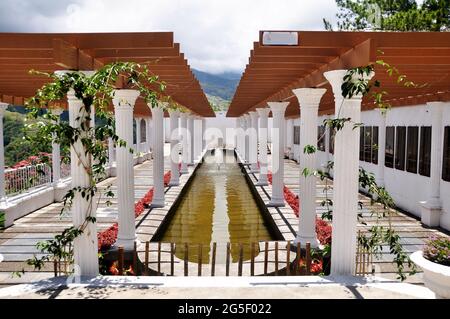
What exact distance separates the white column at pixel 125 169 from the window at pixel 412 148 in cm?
905

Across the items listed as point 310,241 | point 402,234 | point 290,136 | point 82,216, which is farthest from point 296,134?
point 82,216

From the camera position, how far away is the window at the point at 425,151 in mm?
12502

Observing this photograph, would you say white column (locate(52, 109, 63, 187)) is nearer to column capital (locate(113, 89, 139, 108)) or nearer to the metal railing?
column capital (locate(113, 89, 139, 108))

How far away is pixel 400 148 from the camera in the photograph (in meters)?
14.6

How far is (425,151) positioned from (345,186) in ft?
25.3

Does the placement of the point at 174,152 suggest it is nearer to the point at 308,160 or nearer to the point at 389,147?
the point at 389,147

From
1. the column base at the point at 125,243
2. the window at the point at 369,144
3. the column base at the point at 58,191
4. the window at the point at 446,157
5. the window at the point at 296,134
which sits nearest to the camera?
the column base at the point at 125,243

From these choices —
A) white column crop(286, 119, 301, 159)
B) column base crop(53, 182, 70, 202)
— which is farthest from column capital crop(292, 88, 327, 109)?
white column crop(286, 119, 301, 159)

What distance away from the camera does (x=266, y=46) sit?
5.79m

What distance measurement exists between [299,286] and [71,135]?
3763 mm

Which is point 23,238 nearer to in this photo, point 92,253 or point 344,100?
point 92,253

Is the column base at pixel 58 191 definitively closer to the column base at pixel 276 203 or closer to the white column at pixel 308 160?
the column base at pixel 276 203

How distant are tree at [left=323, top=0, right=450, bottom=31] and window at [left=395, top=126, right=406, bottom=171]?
3.54m

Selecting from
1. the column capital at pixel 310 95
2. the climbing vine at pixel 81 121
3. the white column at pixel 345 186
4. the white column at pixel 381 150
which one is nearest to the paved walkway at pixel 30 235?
the climbing vine at pixel 81 121
